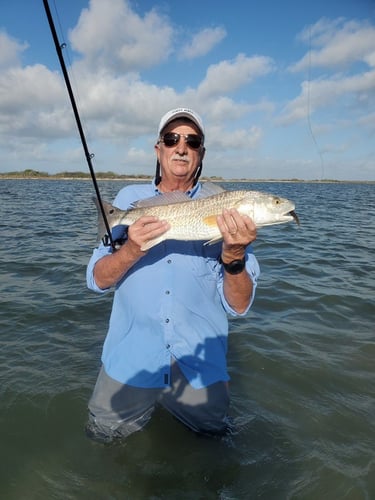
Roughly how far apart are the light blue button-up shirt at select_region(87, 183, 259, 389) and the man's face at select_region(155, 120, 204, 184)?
0.88m

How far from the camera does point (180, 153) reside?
13.9 ft

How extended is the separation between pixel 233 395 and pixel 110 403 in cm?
217

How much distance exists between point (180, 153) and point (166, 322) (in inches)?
76.7

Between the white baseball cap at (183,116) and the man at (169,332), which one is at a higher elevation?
the white baseball cap at (183,116)

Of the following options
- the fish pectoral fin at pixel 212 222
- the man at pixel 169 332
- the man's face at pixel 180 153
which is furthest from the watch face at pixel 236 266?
the man's face at pixel 180 153

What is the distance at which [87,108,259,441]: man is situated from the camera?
3.93 metres

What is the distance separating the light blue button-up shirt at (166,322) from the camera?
394 centimetres

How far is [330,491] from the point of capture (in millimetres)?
3756

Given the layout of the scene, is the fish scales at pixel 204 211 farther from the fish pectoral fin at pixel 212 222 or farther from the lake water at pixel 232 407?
the lake water at pixel 232 407

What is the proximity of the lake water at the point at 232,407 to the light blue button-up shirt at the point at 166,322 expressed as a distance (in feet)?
3.24

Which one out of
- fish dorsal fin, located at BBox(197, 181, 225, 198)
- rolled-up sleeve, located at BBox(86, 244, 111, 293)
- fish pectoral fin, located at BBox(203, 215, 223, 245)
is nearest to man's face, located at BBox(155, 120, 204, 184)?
fish dorsal fin, located at BBox(197, 181, 225, 198)

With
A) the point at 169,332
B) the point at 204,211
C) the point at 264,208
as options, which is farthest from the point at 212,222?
the point at 169,332

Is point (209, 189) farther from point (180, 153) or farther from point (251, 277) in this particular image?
point (251, 277)

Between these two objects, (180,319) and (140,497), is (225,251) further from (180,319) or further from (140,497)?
(140,497)
